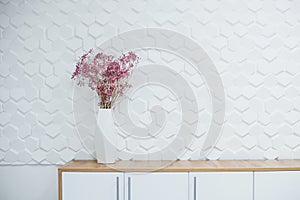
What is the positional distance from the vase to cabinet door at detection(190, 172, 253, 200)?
563 millimetres

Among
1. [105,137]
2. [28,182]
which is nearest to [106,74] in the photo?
[105,137]

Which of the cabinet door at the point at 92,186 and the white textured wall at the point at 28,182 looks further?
the white textured wall at the point at 28,182

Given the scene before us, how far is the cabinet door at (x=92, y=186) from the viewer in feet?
6.59

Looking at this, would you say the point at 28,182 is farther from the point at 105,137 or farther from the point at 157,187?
the point at 157,187

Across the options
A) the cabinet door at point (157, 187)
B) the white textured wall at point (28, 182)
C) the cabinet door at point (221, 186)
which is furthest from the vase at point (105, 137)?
the cabinet door at point (221, 186)

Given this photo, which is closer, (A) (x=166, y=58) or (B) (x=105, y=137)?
(B) (x=105, y=137)

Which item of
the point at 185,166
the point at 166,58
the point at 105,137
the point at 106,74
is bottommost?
the point at 185,166

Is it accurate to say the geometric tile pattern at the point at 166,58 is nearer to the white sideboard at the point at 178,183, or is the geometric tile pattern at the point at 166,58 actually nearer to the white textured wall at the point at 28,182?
the white textured wall at the point at 28,182

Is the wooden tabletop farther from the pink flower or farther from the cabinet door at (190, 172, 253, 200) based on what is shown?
the pink flower

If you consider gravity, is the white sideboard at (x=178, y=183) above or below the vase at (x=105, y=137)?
below

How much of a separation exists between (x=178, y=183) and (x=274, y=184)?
62cm

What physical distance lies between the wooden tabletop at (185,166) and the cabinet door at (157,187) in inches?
2.1

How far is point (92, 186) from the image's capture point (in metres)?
2.01

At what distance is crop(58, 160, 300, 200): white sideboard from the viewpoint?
2.01m
